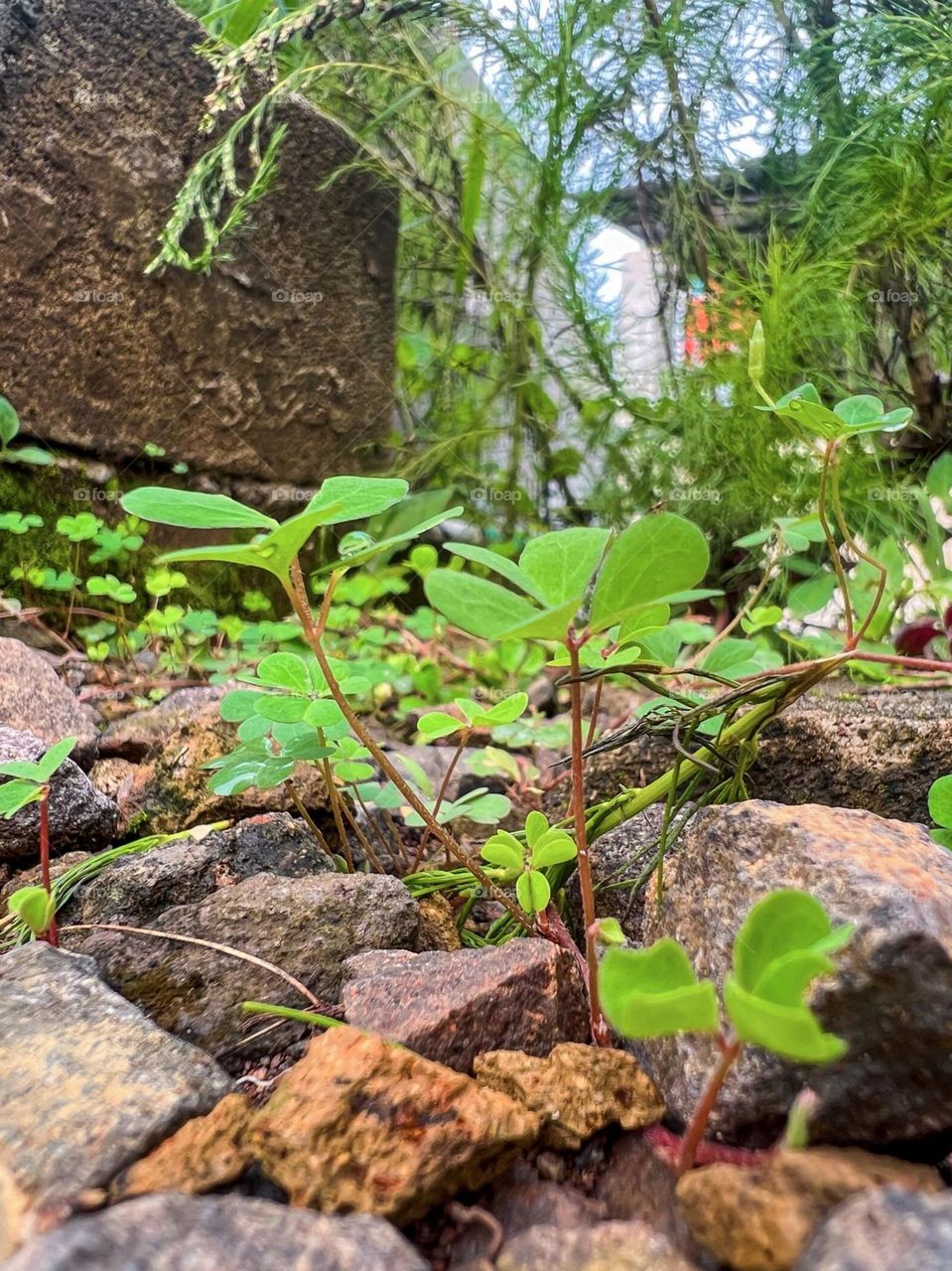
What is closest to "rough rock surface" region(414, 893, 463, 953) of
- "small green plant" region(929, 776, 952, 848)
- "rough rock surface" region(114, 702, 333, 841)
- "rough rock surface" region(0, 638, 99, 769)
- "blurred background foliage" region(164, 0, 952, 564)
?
"rough rock surface" region(114, 702, 333, 841)

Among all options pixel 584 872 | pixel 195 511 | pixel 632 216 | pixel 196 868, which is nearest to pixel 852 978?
pixel 584 872

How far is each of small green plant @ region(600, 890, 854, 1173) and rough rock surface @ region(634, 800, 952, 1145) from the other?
0.08 m

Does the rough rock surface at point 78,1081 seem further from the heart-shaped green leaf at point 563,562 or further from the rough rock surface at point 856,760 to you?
the rough rock surface at point 856,760

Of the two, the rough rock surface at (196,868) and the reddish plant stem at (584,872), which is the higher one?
the reddish plant stem at (584,872)

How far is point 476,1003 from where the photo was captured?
→ 597 millimetres

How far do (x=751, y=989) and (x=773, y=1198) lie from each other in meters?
0.10

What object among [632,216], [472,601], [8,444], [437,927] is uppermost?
[632,216]

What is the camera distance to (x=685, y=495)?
7.91 ft

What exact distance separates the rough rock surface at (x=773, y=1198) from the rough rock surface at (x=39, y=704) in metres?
1.17

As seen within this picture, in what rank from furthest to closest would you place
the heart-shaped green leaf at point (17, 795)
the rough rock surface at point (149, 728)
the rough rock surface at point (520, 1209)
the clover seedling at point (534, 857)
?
the rough rock surface at point (149, 728)
the heart-shaped green leaf at point (17, 795)
the clover seedling at point (534, 857)
the rough rock surface at point (520, 1209)

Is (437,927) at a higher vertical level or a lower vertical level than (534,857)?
lower

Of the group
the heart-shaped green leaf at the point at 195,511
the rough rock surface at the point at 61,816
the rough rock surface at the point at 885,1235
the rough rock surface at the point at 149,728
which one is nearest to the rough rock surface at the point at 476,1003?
the rough rock surface at the point at 885,1235

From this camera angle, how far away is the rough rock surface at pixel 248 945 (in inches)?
26.4

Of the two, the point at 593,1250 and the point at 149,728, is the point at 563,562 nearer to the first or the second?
the point at 593,1250
